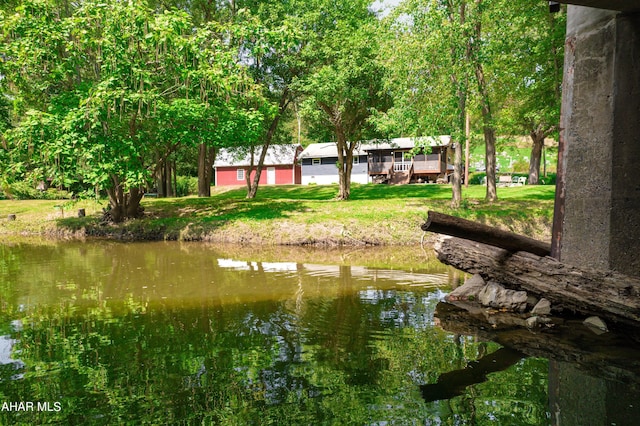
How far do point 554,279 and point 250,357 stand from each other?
482 cm

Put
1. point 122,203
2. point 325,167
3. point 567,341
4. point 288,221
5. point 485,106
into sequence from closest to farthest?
point 567,341 < point 288,221 < point 485,106 < point 122,203 < point 325,167

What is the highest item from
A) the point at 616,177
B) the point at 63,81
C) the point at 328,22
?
the point at 328,22

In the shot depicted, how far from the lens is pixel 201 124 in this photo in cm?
1905

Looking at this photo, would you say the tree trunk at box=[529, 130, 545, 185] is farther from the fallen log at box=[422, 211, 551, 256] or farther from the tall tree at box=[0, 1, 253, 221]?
the fallen log at box=[422, 211, 551, 256]

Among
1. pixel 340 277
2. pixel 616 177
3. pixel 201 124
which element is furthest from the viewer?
pixel 201 124

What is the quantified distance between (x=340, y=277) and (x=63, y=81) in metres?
15.3

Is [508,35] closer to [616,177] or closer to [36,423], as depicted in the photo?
[616,177]

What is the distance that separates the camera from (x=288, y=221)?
63.0 ft

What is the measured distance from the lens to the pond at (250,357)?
14.3ft

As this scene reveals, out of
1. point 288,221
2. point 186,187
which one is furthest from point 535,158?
point 186,187

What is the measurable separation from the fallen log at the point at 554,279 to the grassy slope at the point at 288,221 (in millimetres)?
9100

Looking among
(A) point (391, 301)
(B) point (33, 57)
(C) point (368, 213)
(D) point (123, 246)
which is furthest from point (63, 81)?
(A) point (391, 301)

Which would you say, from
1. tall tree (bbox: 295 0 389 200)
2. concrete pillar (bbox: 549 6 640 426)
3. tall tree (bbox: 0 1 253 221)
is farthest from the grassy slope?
concrete pillar (bbox: 549 6 640 426)

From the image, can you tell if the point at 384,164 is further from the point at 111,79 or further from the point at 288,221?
the point at 111,79
